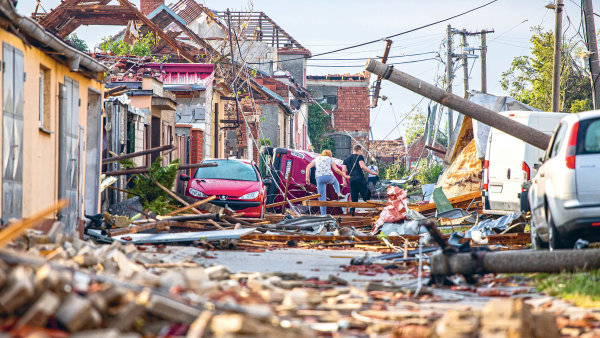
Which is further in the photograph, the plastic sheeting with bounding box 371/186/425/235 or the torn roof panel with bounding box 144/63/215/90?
the torn roof panel with bounding box 144/63/215/90

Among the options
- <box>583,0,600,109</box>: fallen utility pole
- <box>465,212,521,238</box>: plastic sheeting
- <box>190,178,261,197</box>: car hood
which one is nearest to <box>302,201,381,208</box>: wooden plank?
<box>190,178,261,197</box>: car hood

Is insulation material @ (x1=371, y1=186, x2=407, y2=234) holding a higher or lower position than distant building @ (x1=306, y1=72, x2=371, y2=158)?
lower

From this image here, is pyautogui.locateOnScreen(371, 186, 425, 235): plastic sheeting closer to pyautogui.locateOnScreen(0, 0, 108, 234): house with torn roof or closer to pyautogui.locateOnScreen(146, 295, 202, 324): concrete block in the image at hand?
pyautogui.locateOnScreen(0, 0, 108, 234): house with torn roof

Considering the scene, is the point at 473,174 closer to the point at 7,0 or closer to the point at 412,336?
the point at 7,0

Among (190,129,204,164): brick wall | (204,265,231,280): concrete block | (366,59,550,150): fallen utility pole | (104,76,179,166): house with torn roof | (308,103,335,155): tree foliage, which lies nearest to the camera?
(204,265,231,280): concrete block

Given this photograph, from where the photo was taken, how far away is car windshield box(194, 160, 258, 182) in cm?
2159

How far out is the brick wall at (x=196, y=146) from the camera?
29594 millimetres

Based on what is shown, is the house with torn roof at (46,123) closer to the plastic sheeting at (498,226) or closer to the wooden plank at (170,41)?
the plastic sheeting at (498,226)

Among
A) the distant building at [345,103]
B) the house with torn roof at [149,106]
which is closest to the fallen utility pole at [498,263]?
the house with torn roof at [149,106]

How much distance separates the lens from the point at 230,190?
20688 mm

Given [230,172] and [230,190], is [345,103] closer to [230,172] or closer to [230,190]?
[230,172]

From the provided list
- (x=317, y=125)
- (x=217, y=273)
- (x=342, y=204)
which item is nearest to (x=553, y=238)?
(x=217, y=273)

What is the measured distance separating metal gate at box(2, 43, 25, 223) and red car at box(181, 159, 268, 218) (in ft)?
31.6

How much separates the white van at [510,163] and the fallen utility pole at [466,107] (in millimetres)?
2565
